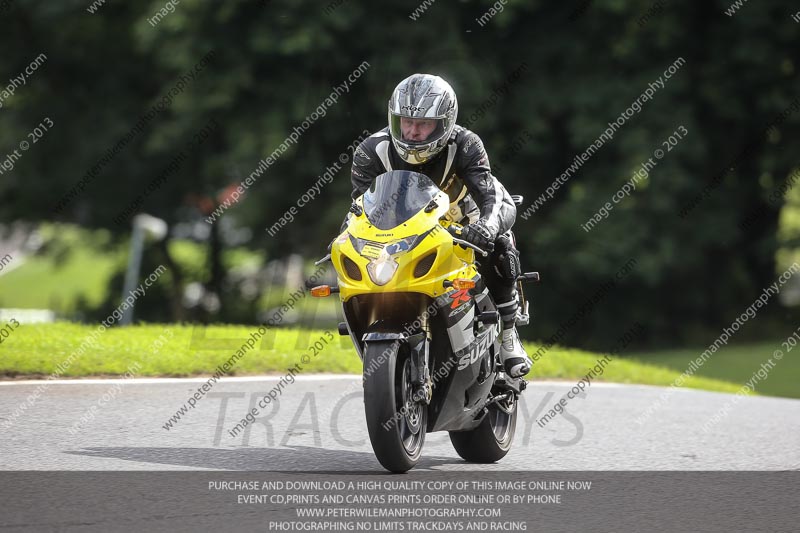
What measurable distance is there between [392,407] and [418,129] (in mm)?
1794

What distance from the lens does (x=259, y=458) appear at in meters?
7.57

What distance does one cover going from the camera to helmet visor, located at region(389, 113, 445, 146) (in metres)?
7.38

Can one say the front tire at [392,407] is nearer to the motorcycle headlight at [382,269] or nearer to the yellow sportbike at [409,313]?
the yellow sportbike at [409,313]

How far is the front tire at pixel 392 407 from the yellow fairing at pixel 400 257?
1.20ft

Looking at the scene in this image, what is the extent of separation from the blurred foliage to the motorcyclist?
42.5 feet

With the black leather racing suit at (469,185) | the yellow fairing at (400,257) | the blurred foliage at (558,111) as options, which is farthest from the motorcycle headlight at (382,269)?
the blurred foliage at (558,111)

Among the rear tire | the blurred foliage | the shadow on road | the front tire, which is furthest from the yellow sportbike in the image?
the blurred foliage

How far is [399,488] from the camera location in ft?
22.0

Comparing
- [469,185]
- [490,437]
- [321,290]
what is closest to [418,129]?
[469,185]

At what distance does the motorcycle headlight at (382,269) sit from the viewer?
6852mm

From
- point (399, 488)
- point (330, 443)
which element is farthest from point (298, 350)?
point (399, 488)

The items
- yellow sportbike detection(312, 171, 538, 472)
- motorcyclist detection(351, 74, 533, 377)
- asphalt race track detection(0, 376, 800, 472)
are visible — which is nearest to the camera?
yellow sportbike detection(312, 171, 538, 472)

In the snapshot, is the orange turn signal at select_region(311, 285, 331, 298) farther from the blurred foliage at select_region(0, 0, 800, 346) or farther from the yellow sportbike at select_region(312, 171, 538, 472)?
the blurred foliage at select_region(0, 0, 800, 346)

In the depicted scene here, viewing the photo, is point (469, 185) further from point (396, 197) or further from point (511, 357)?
point (511, 357)
